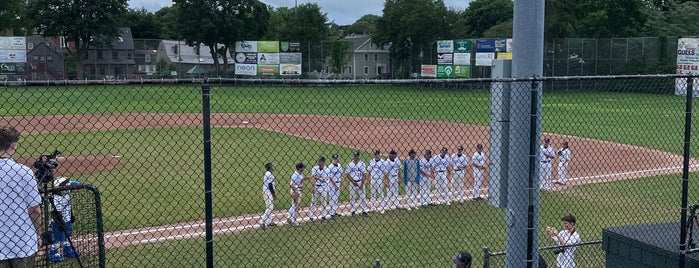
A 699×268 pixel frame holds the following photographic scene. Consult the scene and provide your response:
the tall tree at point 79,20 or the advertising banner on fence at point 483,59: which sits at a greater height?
the tall tree at point 79,20

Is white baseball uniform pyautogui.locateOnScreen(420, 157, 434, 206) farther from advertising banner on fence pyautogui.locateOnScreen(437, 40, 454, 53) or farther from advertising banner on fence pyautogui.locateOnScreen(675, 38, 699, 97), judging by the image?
advertising banner on fence pyautogui.locateOnScreen(437, 40, 454, 53)

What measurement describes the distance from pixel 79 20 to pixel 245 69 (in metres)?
14.3

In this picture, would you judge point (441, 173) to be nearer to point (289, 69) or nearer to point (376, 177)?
point (376, 177)

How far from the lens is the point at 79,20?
55.5 m

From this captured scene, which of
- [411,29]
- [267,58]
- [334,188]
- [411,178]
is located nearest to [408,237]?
[334,188]

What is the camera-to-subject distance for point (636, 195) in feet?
53.9

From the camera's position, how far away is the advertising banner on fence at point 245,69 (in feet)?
189

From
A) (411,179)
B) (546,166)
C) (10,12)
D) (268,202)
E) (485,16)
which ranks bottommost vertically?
(268,202)

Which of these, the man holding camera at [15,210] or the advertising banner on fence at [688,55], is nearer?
the man holding camera at [15,210]

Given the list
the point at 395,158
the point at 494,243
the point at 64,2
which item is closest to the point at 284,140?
the point at 395,158

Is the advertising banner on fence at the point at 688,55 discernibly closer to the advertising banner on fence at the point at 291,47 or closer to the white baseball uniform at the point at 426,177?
the advertising banner on fence at the point at 291,47

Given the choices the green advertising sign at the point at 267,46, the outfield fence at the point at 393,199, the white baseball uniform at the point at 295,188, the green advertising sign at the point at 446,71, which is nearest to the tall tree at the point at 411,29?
the green advertising sign at the point at 446,71

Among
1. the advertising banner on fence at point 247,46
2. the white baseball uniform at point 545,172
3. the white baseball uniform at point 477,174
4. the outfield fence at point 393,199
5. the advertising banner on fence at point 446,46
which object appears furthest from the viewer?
the advertising banner on fence at point 247,46

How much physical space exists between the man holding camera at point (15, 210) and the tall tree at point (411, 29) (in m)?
55.7
